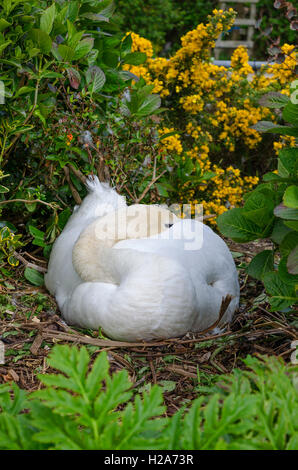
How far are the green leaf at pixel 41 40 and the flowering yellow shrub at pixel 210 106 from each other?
1.34 meters

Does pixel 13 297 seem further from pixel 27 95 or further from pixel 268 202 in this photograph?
pixel 268 202

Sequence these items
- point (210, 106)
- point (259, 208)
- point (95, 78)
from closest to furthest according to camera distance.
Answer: point (259, 208) < point (95, 78) < point (210, 106)

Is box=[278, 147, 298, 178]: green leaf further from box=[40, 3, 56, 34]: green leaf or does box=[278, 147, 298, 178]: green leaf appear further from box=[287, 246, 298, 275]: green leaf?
box=[40, 3, 56, 34]: green leaf

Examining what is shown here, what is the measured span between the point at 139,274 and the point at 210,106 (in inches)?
116

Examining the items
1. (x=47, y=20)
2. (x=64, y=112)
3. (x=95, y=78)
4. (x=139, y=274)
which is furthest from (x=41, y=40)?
(x=139, y=274)

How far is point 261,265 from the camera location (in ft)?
7.57

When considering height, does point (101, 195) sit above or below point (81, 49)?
below

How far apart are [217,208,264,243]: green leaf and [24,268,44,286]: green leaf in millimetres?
1136

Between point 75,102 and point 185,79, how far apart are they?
141cm

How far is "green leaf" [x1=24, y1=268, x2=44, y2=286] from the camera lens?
287 centimetres

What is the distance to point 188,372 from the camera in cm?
210

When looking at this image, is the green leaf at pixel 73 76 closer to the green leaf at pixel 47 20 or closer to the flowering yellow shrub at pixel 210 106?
the green leaf at pixel 47 20

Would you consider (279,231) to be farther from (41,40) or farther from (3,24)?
(3,24)
